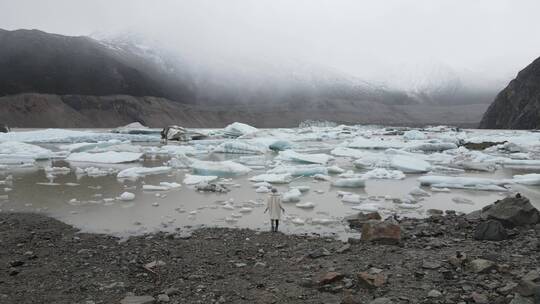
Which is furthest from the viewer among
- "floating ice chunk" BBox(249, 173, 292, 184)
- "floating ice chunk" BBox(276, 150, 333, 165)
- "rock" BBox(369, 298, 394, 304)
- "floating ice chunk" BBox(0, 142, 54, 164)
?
"floating ice chunk" BBox(0, 142, 54, 164)

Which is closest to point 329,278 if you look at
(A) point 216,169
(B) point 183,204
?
(B) point 183,204

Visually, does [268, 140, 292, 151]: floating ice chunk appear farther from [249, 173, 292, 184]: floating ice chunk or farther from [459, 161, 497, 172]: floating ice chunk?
[249, 173, 292, 184]: floating ice chunk

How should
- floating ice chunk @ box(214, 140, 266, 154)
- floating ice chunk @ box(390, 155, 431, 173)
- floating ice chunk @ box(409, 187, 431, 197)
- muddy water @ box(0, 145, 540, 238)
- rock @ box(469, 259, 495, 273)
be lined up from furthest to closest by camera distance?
floating ice chunk @ box(214, 140, 266, 154) < floating ice chunk @ box(390, 155, 431, 173) < floating ice chunk @ box(409, 187, 431, 197) < muddy water @ box(0, 145, 540, 238) < rock @ box(469, 259, 495, 273)

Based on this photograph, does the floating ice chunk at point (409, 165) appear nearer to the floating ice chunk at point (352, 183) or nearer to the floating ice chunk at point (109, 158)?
the floating ice chunk at point (352, 183)

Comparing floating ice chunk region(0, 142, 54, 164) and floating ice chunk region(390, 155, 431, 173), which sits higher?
floating ice chunk region(390, 155, 431, 173)

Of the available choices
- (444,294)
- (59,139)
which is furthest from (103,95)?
(444,294)

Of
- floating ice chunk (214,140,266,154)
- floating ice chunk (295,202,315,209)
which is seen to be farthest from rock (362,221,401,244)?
floating ice chunk (214,140,266,154)

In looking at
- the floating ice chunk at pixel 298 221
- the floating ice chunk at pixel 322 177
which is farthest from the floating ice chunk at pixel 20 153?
the floating ice chunk at pixel 298 221

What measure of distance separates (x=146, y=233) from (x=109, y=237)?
0.57 metres

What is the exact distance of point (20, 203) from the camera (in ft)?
32.6

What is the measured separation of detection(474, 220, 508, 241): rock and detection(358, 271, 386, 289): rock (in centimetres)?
226

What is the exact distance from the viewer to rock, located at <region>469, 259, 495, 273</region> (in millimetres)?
4434

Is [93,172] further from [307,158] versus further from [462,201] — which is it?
[462,201]

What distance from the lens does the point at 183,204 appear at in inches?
388
